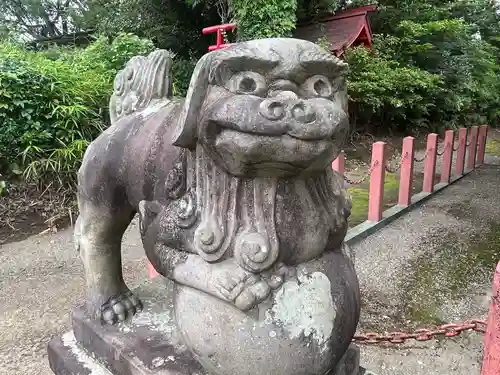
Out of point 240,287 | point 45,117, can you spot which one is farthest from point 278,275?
point 45,117

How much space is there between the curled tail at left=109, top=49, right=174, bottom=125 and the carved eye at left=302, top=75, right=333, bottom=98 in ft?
1.84

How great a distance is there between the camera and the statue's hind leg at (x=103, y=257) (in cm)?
146

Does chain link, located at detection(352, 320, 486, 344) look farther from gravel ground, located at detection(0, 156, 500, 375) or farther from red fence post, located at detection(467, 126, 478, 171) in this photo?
red fence post, located at detection(467, 126, 478, 171)

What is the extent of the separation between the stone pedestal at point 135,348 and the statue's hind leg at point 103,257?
0.05 m

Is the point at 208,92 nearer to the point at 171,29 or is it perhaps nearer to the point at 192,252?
the point at 192,252

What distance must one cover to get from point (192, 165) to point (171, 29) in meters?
9.46

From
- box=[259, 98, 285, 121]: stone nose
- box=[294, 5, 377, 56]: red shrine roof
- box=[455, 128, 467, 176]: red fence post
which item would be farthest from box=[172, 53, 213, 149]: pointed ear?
box=[294, 5, 377, 56]: red shrine roof

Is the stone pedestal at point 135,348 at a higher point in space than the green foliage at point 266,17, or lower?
lower

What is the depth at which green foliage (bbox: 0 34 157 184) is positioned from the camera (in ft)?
17.8

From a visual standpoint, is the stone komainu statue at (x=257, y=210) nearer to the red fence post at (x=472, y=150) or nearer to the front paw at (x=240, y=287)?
the front paw at (x=240, y=287)

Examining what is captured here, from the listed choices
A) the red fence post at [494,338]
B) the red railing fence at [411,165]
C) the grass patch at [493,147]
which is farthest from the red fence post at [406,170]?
the grass patch at [493,147]

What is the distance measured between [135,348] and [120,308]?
7.7 inches

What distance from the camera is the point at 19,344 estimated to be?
2.96m

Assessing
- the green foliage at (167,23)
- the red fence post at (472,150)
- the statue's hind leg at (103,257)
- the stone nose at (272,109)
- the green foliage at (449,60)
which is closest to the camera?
the stone nose at (272,109)
